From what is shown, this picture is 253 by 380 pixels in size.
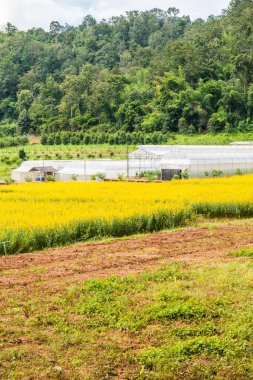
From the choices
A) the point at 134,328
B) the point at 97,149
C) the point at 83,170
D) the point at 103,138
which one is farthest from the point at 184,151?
the point at 134,328

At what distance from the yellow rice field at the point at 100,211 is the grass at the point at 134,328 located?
12.2 ft

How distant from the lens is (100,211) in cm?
1332

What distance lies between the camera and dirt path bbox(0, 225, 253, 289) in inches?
329

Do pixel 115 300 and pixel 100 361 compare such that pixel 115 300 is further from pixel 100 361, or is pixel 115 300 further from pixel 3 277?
pixel 3 277

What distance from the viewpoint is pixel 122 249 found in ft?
34.6

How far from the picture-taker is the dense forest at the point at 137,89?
2336 inches

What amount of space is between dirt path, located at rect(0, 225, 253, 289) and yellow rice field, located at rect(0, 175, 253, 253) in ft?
2.05

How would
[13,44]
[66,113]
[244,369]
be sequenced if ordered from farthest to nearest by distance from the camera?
[13,44], [66,113], [244,369]

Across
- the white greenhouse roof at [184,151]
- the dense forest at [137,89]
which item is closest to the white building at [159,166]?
the white greenhouse roof at [184,151]

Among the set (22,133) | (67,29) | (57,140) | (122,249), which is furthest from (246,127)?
(67,29)

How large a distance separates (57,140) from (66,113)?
37.6 feet

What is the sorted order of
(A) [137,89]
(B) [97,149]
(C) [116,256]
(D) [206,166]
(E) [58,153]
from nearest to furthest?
(C) [116,256]
(D) [206,166]
(E) [58,153]
(B) [97,149]
(A) [137,89]

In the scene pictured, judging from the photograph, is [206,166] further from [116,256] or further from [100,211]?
[116,256]

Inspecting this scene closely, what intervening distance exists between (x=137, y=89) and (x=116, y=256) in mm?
63515
